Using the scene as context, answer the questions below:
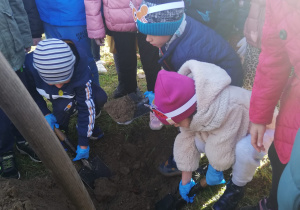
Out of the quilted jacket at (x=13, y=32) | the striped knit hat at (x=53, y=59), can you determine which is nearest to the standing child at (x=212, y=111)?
the striped knit hat at (x=53, y=59)

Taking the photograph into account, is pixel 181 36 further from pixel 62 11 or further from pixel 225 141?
pixel 62 11

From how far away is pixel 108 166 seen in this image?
244 centimetres

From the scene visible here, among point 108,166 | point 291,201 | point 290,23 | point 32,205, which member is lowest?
point 108,166

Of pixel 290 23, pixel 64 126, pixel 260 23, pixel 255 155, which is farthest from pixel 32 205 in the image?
pixel 260 23

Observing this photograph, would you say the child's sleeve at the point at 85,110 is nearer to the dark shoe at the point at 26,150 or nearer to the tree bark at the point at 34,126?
the dark shoe at the point at 26,150

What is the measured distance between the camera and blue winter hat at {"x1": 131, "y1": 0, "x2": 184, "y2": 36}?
1.84 m

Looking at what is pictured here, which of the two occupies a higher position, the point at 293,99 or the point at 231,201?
the point at 293,99

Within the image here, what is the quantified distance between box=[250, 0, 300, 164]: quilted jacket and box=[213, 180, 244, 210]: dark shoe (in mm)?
634

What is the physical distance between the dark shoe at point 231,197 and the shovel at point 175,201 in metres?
0.18

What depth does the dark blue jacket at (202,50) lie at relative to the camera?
74.0 inches

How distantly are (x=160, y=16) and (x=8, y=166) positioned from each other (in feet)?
5.87

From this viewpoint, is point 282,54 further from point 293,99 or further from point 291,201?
point 291,201

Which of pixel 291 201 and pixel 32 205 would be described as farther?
pixel 32 205

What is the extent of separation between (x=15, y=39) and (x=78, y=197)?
1.34 m
